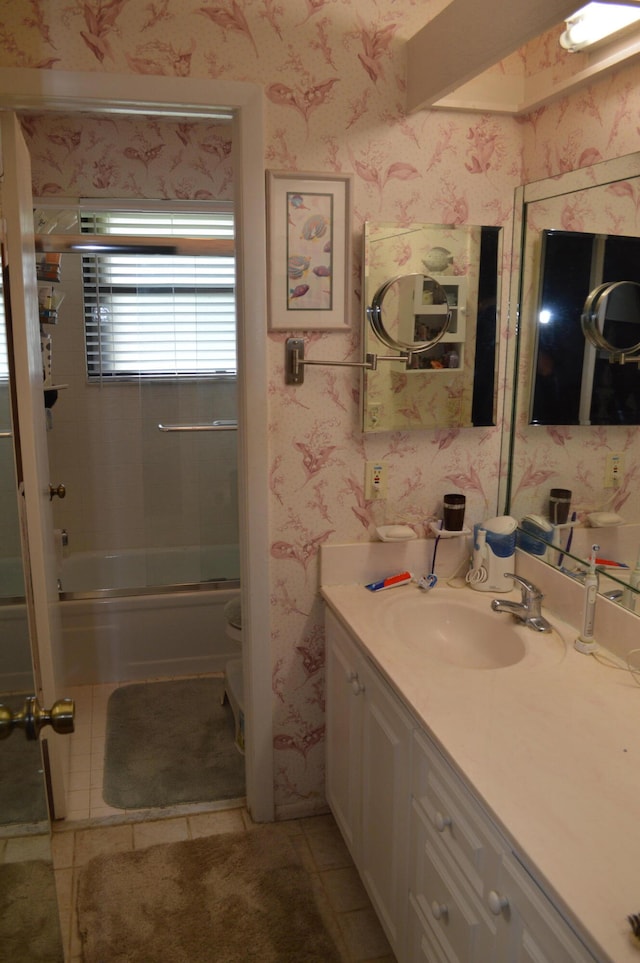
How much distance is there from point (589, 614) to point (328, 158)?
1353mm

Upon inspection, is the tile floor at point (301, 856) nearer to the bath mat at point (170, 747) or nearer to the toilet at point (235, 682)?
the bath mat at point (170, 747)

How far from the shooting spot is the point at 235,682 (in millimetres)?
2924

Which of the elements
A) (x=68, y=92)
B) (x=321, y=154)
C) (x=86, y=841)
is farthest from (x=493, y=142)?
(x=86, y=841)

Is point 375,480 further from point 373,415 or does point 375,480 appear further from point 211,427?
point 211,427

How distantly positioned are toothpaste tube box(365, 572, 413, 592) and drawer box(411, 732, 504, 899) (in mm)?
686

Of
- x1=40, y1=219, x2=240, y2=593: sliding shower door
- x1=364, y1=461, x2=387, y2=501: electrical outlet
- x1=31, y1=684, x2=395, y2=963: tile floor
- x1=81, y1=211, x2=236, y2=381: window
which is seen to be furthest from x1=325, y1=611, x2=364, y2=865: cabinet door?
x1=81, y1=211, x2=236, y2=381: window

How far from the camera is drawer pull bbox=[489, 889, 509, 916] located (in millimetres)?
1187

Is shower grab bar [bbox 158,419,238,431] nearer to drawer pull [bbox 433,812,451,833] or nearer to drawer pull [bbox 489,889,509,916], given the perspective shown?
drawer pull [bbox 433,812,451,833]

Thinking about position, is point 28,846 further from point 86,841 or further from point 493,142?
point 493,142

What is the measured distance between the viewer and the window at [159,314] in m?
3.59

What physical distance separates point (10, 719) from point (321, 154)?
1642 mm

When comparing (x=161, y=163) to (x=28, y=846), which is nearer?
(x=28, y=846)

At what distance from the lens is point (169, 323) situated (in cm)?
366

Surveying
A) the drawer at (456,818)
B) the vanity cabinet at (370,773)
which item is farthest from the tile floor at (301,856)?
the drawer at (456,818)
